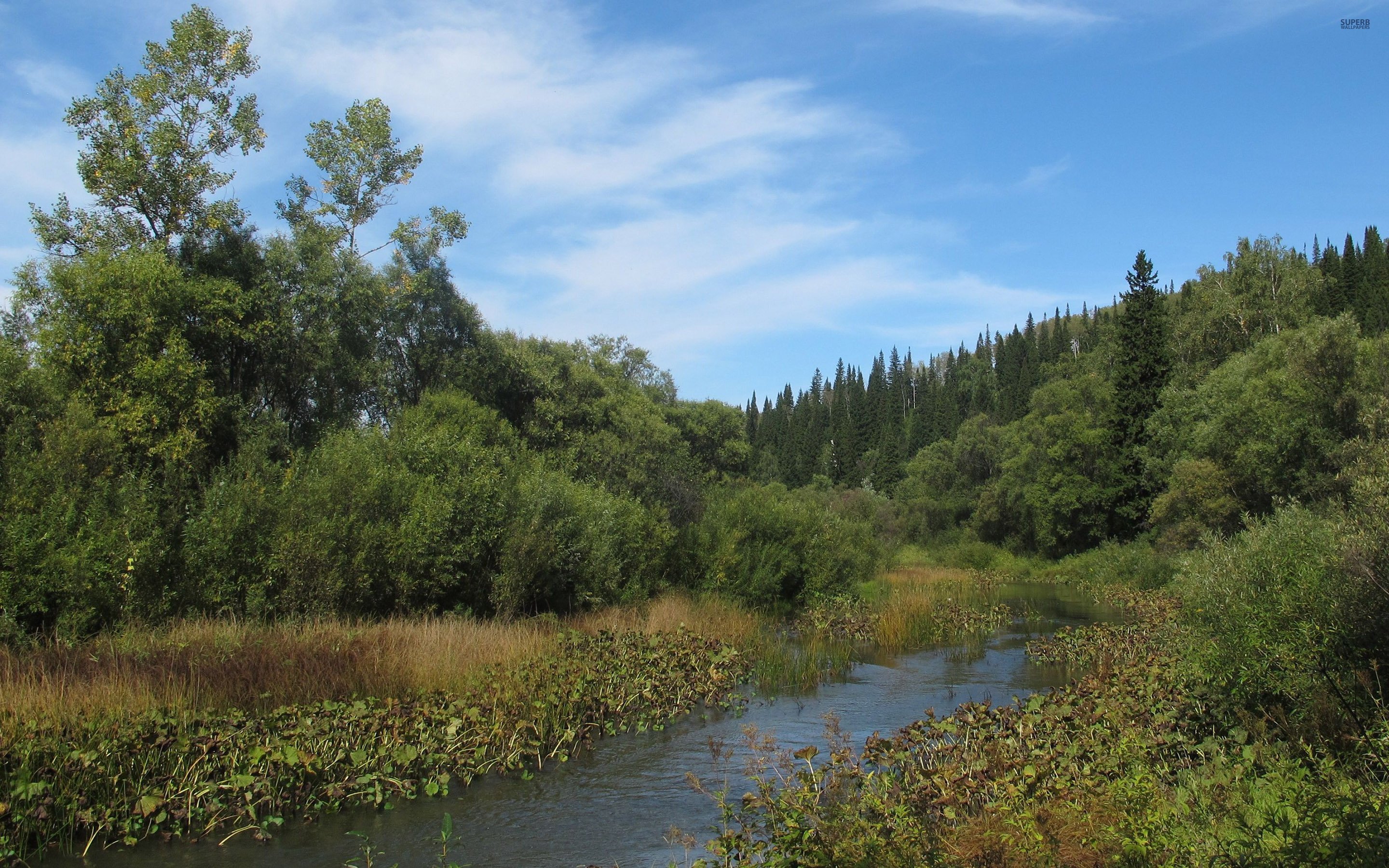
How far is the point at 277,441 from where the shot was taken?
23438 mm

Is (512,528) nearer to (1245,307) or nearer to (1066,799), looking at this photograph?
(1066,799)

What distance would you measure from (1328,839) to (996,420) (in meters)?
91.7

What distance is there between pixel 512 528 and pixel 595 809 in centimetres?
1052

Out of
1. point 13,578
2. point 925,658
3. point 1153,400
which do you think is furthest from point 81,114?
point 1153,400

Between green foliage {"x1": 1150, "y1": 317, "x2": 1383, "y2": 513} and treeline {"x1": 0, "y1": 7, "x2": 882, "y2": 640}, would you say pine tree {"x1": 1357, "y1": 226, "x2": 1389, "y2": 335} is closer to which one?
green foliage {"x1": 1150, "y1": 317, "x2": 1383, "y2": 513}

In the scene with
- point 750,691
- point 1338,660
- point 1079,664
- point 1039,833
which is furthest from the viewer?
point 1079,664

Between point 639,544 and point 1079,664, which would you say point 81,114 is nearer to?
point 639,544

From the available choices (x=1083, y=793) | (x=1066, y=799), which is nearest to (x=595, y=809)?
(x=1066, y=799)

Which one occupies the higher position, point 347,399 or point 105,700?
point 347,399

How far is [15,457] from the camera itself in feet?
50.4

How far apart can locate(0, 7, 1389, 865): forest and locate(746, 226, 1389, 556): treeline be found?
9.9 inches

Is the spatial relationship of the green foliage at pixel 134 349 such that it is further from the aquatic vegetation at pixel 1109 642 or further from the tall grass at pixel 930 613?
the aquatic vegetation at pixel 1109 642

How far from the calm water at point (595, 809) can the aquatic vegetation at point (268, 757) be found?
28 cm

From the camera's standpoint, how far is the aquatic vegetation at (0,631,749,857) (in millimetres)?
8648
